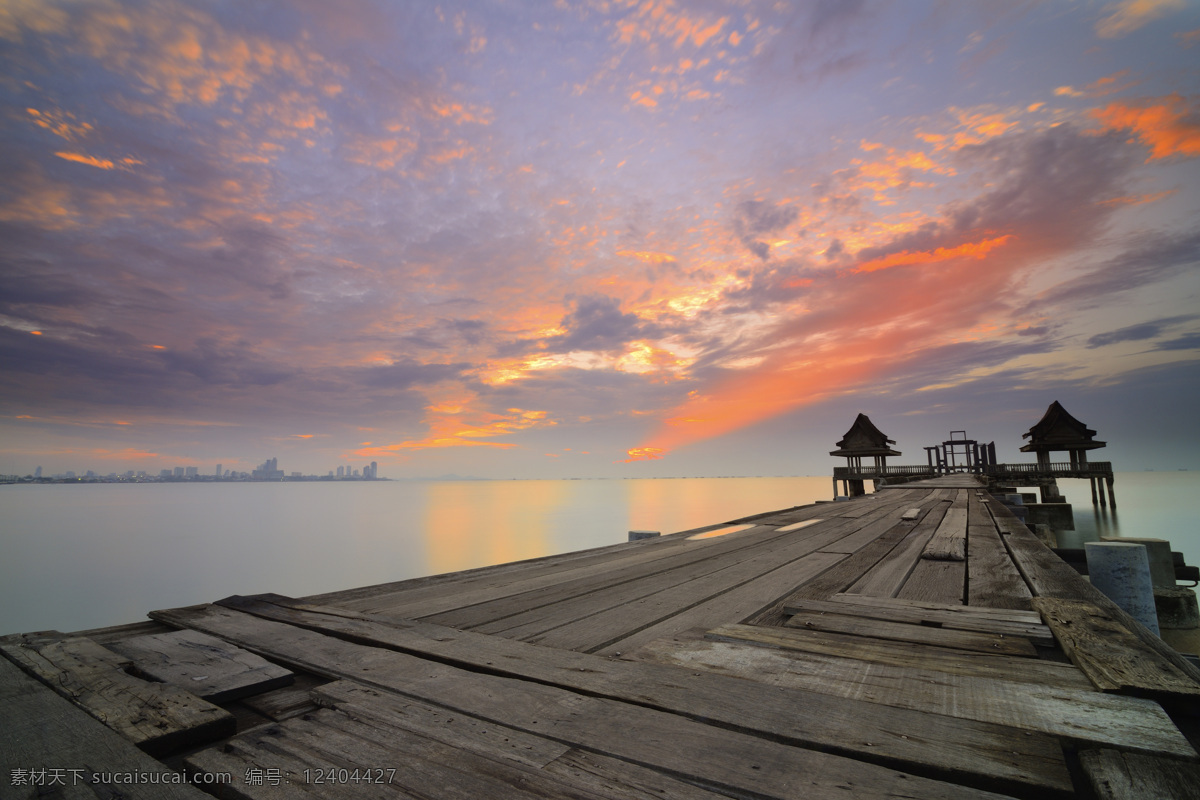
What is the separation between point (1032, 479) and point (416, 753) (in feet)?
108

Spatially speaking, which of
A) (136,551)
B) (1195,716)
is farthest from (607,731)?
(136,551)

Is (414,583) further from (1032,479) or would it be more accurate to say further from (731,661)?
(1032,479)

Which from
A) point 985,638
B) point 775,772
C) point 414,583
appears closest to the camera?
point 775,772

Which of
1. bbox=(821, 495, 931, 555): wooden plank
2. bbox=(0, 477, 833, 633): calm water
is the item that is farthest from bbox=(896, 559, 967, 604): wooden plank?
bbox=(0, 477, 833, 633): calm water

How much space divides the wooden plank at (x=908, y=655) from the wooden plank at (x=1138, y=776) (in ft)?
1.81

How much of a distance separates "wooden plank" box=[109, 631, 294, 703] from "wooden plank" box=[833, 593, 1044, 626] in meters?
3.04

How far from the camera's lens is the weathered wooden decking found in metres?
1.36

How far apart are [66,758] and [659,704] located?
1.72m

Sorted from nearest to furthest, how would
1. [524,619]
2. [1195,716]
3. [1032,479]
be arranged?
1. [1195,716]
2. [524,619]
3. [1032,479]

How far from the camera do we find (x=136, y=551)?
96.1 ft

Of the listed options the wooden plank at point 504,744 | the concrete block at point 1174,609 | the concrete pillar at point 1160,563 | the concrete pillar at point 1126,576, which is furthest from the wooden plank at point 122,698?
the concrete block at point 1174,609

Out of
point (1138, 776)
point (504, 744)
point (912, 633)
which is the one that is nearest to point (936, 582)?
point (912, 633)

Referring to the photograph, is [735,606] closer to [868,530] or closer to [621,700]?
[621,700]

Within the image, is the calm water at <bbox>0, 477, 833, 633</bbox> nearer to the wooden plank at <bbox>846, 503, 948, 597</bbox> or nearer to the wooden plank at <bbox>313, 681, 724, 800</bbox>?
the wooden plank at <bbox>846, 503, 948, 597</bbox>
